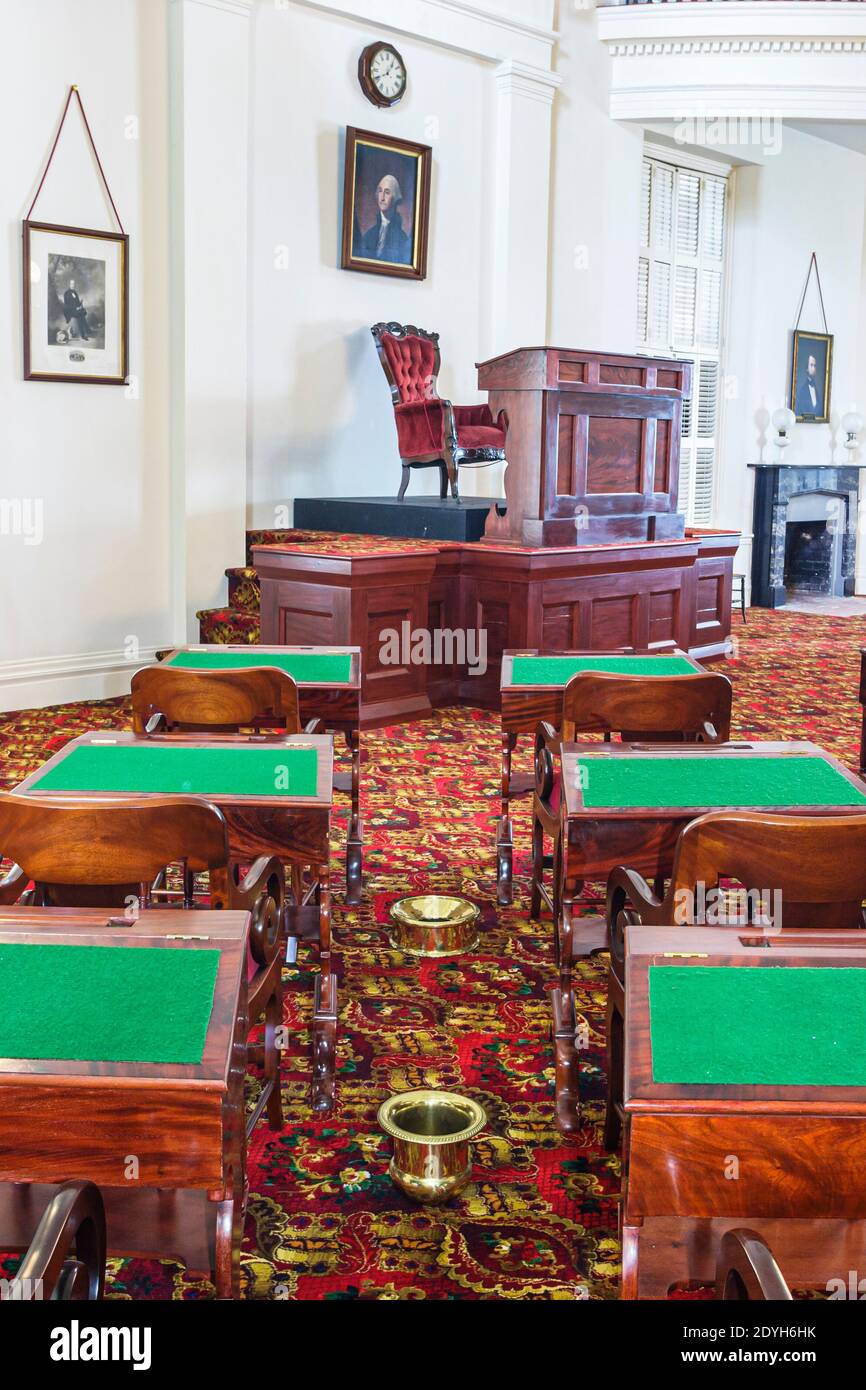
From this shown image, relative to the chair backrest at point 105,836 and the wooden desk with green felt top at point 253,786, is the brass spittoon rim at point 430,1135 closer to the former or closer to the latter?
the wooden desk with green felt top at point 253,786

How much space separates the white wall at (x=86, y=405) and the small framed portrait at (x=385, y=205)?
161 cm

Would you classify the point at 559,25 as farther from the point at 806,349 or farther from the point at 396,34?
the point at 806,349

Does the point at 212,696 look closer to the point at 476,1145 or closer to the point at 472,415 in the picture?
the point at 476,1145

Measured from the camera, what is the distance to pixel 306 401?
9.14 meters

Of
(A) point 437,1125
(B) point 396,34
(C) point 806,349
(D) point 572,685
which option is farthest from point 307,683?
(C) point 806,349

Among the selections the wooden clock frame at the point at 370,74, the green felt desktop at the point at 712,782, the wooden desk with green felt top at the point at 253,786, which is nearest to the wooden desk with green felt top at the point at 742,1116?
the green felt desktop at the point at 712,782

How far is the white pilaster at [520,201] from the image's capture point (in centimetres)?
1024

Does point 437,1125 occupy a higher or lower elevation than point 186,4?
lower

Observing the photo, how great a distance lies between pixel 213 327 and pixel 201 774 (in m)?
5.77

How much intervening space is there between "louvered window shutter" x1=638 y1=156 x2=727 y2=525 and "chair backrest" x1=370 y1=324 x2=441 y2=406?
352cm

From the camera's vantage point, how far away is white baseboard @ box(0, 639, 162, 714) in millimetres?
7547

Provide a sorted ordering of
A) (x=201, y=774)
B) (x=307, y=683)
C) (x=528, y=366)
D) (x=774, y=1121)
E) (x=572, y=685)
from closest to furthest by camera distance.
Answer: (x=774, y=1121)
(x=201, y=774)
(x=572, y=685)
(x=307, y=683)
(x=528, y=366)

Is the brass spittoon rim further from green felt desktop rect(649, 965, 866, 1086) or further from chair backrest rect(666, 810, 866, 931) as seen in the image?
green felt desktop rect(649, 965, 866, 1086)

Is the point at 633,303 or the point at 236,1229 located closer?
the point at 236,1229
